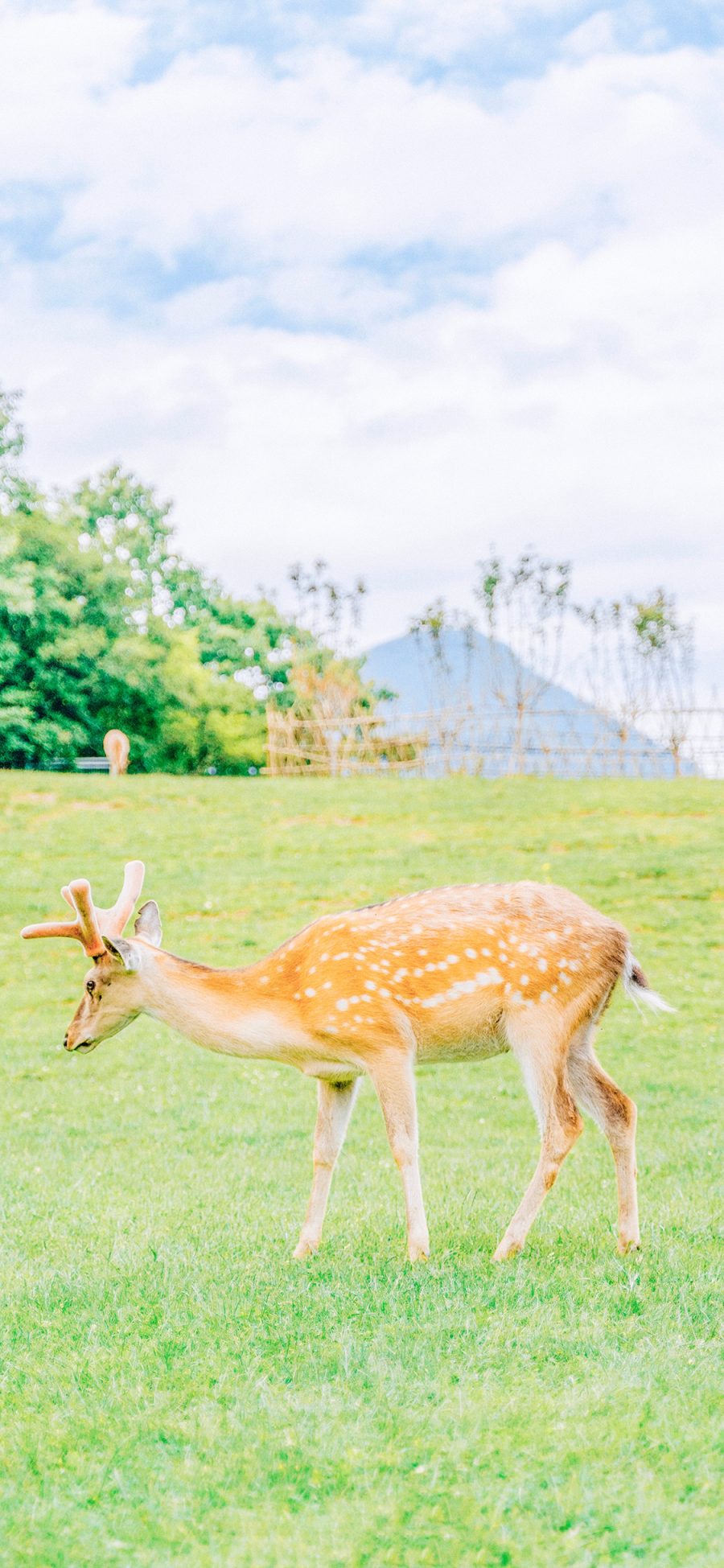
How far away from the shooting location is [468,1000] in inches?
239

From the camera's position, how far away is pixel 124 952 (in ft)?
19.6

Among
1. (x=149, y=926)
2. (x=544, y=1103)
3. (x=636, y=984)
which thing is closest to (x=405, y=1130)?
(x=544, y=1103)

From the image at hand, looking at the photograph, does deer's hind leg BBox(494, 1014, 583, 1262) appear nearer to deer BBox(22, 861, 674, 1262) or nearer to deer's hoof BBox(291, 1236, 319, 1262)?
deer BBox(22, 861, 674, 1262)

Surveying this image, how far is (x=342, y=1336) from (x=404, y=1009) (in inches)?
61.7

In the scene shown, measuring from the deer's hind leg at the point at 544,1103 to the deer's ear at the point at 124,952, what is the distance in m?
1.62

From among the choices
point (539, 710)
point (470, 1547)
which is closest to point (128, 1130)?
point (470, 1547)

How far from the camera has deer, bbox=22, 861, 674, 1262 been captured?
19.6 feet

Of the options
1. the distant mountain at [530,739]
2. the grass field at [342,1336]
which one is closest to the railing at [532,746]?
the distant mountain at [530,739]

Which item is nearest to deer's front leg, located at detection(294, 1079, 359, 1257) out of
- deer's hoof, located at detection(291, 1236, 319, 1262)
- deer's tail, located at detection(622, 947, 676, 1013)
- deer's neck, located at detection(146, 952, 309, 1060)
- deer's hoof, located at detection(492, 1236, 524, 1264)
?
deer's hoof, located at detection(291, 1236, 319, 1262)

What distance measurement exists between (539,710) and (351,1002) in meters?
29.6

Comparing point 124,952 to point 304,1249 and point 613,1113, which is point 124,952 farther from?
point 613,1113

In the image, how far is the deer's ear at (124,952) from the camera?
595cm

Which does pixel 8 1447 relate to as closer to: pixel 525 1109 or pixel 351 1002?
pixel 351 1002

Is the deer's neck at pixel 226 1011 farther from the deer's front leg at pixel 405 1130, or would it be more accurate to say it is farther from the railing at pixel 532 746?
the railing at pixel 532 746
